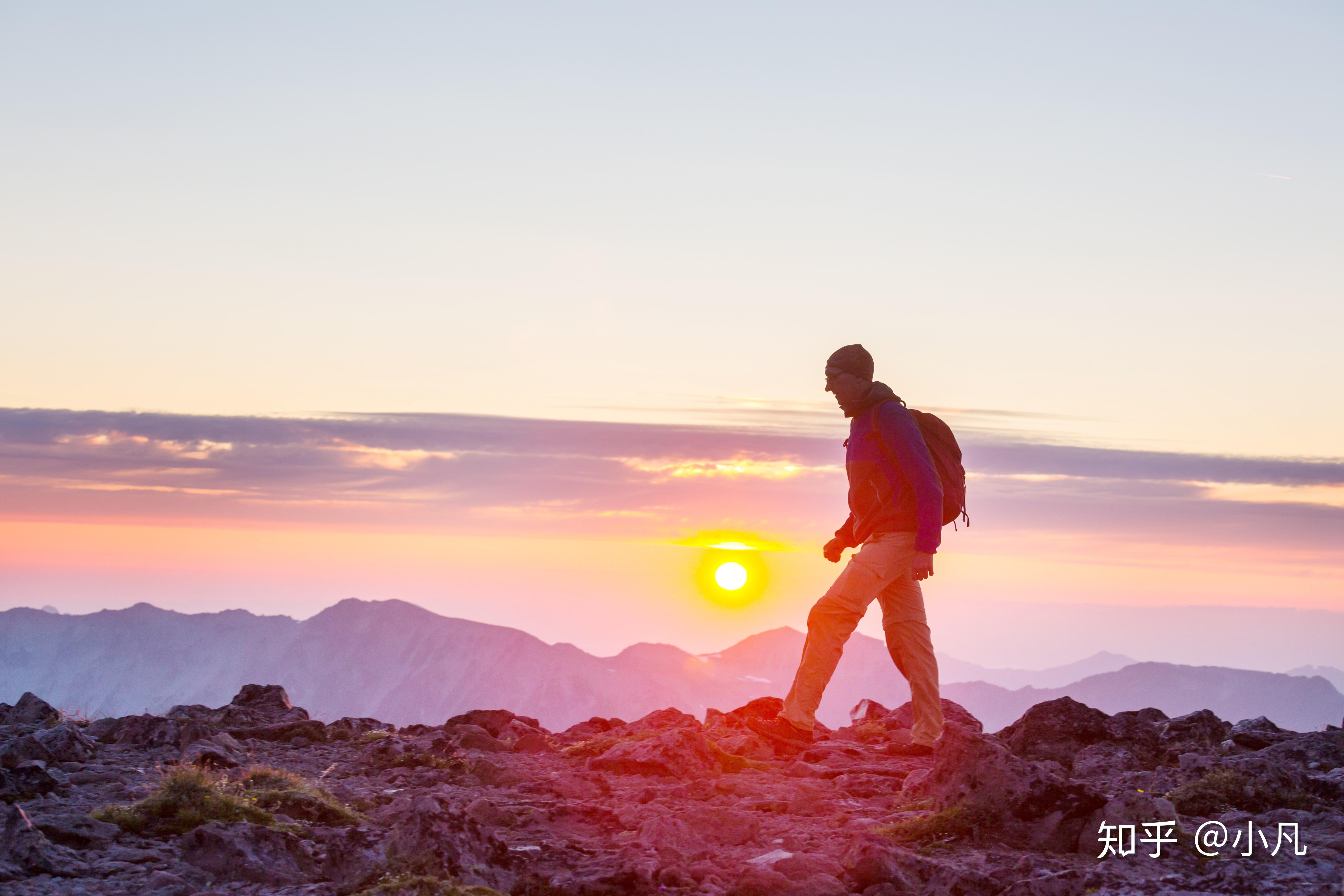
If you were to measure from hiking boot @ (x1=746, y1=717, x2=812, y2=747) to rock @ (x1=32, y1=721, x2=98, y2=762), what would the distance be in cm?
539

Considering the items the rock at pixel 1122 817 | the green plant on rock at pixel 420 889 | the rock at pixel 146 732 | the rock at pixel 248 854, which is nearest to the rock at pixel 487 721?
the rock at pixel 146 732

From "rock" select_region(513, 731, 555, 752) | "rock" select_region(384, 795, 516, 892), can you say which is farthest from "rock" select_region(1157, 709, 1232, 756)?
"rock" select_region(384, 795, 516, 892)

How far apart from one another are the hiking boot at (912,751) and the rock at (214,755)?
5.45m

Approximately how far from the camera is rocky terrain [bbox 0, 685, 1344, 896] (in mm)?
5293

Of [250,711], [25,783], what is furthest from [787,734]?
[25,783]

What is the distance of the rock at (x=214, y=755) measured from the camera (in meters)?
7.82

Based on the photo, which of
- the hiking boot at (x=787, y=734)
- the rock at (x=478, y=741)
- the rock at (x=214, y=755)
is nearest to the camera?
the rock at (x=214, y=755)

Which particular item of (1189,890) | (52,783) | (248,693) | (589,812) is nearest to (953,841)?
(1189,890)

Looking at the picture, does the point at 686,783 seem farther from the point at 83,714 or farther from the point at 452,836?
the point at 83,714

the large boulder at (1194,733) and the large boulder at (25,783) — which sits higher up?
the large boulder at (1194,733)

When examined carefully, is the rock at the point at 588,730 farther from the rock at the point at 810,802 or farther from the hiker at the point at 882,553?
the rock at the point at 810,802

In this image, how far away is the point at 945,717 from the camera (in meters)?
11.3

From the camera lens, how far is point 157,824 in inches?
237

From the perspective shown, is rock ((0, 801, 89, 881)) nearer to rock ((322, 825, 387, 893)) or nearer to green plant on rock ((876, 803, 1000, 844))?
rock ((322, 825, 387, 893))
